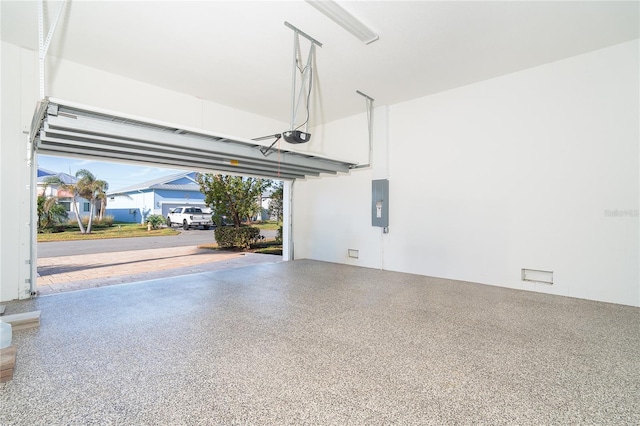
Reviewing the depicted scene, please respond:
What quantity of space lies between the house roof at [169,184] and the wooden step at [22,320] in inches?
549

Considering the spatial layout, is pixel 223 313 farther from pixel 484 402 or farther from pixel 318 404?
pixel 484 402

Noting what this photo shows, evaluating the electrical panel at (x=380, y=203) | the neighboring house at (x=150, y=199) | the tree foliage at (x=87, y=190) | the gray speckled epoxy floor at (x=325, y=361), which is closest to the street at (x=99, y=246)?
the tree foliage at (x=87, y=190)

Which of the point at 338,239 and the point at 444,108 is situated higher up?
the point at 444,108

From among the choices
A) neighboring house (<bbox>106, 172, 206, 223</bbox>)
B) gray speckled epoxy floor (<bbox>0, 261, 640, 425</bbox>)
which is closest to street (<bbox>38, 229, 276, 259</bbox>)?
neighboring house (<bbox>106, 172, 206, 223</bbox>)

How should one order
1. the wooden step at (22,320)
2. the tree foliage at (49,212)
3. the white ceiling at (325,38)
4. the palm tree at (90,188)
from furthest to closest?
the palm tree at (90,188)
the tree foliage at (49,212)
the white ceiling at (325,38)
the wooden step at (22,320)

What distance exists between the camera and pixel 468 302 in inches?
154

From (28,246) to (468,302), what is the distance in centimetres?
585

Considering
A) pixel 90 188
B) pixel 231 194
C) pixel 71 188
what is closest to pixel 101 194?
pixel 90 188

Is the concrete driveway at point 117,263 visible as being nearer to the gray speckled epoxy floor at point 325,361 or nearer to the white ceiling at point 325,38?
the gray speckled epoxy floor at point 325,361

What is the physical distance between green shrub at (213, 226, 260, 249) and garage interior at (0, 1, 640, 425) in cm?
462

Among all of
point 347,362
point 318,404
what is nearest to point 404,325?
point 347,362

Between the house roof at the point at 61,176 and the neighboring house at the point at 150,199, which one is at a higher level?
the house roof at the point at 61,176

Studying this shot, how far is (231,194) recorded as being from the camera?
35.2ft

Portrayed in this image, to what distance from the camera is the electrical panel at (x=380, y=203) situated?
238 inches
